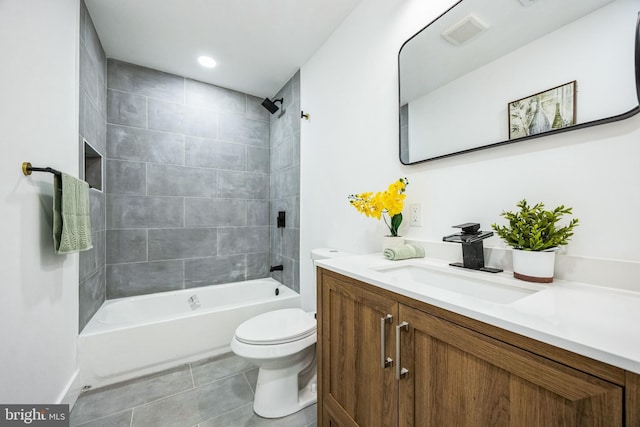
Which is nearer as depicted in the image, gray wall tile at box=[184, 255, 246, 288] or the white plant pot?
the white plant pot

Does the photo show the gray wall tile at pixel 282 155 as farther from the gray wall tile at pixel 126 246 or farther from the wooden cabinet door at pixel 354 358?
the wooden cabinet door at pixel 354 358

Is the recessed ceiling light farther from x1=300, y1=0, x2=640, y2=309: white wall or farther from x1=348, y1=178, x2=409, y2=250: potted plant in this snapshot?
x1=348, y1=178, x2=409, y2=250: potted plant

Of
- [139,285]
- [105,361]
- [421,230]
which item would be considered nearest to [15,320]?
[105,361]

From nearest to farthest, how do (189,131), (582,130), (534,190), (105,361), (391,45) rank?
(582,130) < (534,190) < (391,45) < (105,361) < (189,131)

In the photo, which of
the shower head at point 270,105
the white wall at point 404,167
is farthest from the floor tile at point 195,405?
the shower head at point 270,105

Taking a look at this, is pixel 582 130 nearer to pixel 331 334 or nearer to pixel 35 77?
pixel 331 334

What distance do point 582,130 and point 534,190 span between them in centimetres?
22

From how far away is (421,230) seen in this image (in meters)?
1.32

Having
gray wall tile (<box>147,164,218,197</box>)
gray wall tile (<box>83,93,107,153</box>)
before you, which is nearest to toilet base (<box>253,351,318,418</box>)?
gray wall tile (<box>147,164,218,197</box>)

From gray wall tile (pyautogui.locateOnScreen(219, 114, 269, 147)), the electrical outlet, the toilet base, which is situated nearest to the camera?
the electrical outlet

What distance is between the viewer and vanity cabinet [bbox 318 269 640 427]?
450mm

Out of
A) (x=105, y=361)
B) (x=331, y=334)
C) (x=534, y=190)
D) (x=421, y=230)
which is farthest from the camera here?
(x=105, y=361)

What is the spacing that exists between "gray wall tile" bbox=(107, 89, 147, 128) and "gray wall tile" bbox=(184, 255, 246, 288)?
4.64 feet

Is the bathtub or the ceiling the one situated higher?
the ceiling
